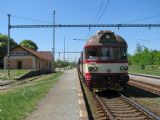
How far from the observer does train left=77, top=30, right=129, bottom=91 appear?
20.2m

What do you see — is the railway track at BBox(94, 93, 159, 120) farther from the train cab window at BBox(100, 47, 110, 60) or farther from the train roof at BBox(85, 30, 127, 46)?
the train roof at BBox(85, 30, 127, 46)

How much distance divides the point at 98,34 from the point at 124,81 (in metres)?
2.83

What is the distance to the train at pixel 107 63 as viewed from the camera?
66.3 ft

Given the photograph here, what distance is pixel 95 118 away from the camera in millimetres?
13391

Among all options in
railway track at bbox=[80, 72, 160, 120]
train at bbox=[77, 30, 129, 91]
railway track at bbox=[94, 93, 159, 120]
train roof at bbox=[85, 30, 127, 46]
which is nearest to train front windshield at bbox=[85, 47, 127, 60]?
train at bbox=[77, 30, 129, 91]

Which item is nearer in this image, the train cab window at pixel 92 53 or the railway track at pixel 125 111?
the railway track at pixel 125 111

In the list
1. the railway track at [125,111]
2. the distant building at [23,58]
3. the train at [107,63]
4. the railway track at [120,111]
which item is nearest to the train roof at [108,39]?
the train at [107,63]

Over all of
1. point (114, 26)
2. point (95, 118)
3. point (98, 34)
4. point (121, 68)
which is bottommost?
point (95, 118)

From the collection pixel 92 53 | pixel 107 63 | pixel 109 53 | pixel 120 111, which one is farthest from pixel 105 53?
pixel 120 111

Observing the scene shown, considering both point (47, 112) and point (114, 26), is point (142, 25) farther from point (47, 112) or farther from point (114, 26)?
point (47, 112)

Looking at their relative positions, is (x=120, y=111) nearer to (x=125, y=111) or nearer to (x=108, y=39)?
(x=125, y=111)

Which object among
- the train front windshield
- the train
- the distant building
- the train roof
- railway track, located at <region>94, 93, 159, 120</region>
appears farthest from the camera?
the distant building

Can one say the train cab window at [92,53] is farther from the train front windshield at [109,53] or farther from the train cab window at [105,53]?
the train cab window at [105,53]

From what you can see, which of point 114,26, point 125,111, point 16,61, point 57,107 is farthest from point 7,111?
point 16,61
